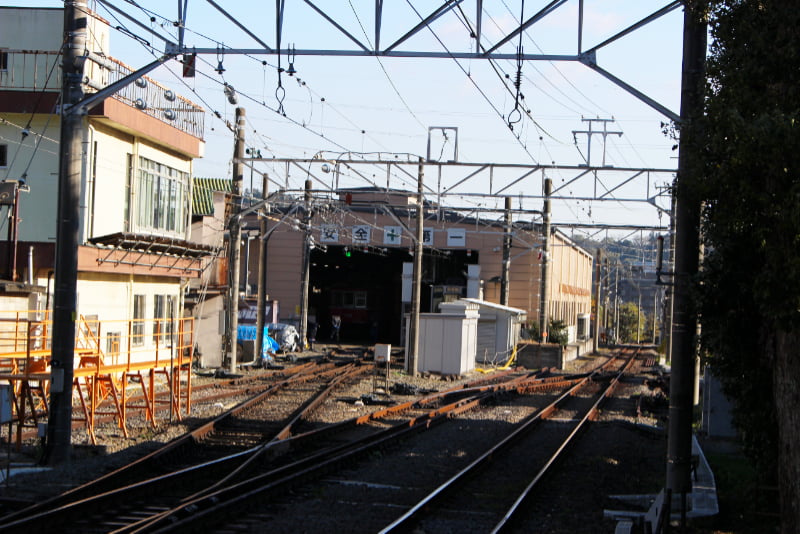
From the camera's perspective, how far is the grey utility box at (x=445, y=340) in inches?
1168

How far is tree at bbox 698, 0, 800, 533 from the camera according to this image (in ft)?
22.0

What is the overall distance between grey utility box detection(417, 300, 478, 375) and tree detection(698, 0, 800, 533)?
20.2 m

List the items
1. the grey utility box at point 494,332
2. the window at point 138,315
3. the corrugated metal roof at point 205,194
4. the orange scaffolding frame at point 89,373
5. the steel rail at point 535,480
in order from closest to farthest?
the steel rail at point 535,480, the orange scaffolding frame at point 89,373, the window at point 138,315, the corrugated metal roof at point 205,194, the grey utility box at point 494,332

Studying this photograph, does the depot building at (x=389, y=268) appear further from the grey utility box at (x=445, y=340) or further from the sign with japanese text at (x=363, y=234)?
the grey utility box at (x=445, y=340)

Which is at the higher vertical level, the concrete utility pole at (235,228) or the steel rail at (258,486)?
the concrete utility pole at (235,228)

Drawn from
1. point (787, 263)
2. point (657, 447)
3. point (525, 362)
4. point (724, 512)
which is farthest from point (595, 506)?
point (525, 362)

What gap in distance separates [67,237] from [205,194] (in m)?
25.5

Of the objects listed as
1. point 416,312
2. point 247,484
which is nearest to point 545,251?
point 416,312

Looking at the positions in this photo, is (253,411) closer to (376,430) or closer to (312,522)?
(376,430)

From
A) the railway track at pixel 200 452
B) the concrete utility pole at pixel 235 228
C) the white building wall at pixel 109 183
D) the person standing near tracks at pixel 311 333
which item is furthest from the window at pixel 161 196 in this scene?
the person standing near tracks at pixel 311 333

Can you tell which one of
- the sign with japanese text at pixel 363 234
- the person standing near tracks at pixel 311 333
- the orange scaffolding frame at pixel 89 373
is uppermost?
the sign with japanese text at pixel 363 234

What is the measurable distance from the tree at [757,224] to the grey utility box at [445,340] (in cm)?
2019

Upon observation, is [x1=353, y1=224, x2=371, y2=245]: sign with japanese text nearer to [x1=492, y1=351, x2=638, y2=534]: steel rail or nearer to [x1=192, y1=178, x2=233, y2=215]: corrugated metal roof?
[x1=192, y1=178, x2=233, y2=215]: corrugated metal roof

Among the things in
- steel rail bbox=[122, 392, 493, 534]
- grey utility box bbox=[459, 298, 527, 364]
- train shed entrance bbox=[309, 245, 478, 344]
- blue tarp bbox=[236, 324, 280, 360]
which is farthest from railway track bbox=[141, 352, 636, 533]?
train shed entrance bbox=[309, 245, 478, 344]
